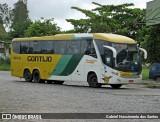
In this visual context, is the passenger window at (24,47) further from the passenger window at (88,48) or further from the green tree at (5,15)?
the green tree at (5,15)

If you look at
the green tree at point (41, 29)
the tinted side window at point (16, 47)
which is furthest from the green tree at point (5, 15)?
the tinted side window at point (16, 47)

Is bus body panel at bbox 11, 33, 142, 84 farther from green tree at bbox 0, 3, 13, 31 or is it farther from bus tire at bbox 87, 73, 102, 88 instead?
green tree at bbox 0, 3, 13, 31

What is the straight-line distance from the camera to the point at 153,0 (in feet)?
120

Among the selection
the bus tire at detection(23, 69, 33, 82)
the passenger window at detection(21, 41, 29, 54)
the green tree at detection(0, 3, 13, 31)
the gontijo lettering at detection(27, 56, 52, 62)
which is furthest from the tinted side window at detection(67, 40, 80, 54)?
the green tree at detection(0, 3, 13, 31)

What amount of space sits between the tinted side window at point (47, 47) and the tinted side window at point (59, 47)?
1.29ft

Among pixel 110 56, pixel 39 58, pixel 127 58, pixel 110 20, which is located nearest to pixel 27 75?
pixel 39 58

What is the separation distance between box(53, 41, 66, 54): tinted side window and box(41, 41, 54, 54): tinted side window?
395 mm

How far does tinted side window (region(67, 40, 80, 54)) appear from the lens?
92.9 feet

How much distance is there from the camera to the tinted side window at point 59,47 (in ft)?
96.6

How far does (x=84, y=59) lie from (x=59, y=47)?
2778 mm

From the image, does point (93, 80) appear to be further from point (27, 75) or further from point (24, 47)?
point (24, 47)

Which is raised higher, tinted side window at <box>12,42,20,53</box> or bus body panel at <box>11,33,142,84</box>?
tinted side window at <box>12,42,20,53</box>

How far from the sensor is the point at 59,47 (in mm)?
29875

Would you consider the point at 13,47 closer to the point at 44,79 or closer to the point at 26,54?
the point at 26,54
